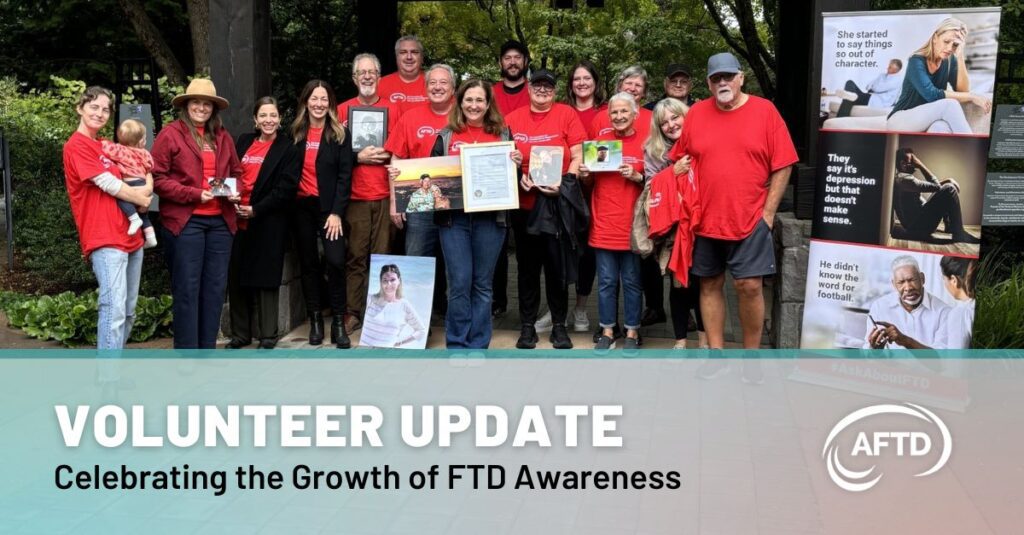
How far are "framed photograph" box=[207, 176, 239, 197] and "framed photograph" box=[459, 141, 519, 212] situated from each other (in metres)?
1.51

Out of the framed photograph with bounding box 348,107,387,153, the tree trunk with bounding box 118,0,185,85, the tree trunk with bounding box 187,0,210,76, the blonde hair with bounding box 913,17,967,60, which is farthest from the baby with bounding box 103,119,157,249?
the tree trunk with bounding box 118,0,185,85

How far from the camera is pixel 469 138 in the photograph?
647 centimetres

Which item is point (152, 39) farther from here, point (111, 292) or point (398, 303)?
point (111, 292)

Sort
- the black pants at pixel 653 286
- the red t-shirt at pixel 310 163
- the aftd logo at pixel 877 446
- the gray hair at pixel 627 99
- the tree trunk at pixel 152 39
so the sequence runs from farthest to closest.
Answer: the tree trunk at pixel 152 39 < the black pants at pixel 653 286 < the red t-shirt at pixel 310 163 < the gray hair at pixel 627 99 < the aftd logo at pixel 877 446

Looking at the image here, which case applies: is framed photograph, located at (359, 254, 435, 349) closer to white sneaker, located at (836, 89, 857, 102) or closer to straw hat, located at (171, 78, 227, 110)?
straw hat, located at (171, 78, 227, 110)

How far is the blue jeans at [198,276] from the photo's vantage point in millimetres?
6367

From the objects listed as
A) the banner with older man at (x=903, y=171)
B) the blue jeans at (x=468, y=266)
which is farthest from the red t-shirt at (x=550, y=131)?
the banner with older man at (x=903, y=171)

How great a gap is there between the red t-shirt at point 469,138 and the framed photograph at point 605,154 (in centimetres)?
61

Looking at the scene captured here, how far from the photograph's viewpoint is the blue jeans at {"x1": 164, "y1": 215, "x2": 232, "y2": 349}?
20.9 feet

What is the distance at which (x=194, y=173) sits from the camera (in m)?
6.30

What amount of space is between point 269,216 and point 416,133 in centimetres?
122

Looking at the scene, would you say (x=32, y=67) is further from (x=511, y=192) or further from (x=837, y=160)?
(x=837, y=160)

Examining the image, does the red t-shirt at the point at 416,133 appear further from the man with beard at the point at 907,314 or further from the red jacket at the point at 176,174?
the man with beard at the point at 907,314

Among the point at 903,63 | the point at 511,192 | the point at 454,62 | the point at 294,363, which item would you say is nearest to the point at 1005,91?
the point at 903,63
